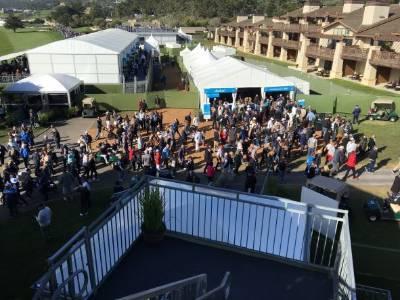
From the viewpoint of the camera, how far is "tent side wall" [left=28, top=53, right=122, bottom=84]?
97.7 feet

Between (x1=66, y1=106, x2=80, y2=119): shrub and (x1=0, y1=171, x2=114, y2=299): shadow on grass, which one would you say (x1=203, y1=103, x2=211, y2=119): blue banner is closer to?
(x1=66, y1=106, x2=80, y2=119): shrub

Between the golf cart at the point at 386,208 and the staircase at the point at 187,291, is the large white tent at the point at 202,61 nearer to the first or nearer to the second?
the golf cart at the point at 386,208

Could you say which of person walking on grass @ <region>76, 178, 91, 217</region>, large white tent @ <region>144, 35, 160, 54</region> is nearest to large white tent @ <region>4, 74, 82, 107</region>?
person walking on grass @ <region>76, 178, 91, 217</region>

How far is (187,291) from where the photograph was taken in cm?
503

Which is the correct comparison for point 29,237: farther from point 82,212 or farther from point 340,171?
point 340,171

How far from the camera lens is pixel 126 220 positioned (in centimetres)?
723

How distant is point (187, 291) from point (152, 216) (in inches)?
99.3

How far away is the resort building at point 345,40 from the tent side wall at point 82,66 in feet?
87.8

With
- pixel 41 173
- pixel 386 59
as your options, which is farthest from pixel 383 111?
pixel 41 173

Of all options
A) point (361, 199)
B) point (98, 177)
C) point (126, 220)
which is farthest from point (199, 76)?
point (126, 220)

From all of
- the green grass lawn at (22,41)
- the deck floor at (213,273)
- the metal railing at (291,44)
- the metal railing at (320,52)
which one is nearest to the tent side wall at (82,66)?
the deck floor at (213,273)

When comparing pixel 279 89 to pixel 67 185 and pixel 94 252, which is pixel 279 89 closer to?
pixel 67 185

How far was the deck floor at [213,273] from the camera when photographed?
642cm

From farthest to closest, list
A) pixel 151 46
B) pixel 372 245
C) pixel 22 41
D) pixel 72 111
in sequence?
pixel 22 41 < pixel 151 46 < pixel 72 111 < pixel 372 245
